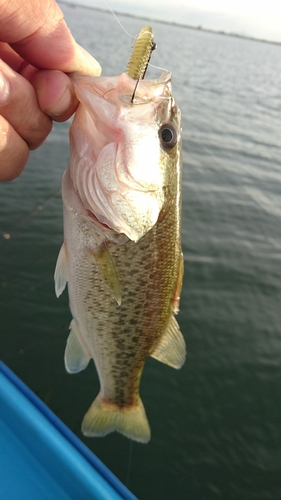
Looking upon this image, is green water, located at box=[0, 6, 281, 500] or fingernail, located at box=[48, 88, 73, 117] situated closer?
fingernail, located at box=[48, 88, 73, 117]

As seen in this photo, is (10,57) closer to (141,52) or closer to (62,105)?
(62,105)

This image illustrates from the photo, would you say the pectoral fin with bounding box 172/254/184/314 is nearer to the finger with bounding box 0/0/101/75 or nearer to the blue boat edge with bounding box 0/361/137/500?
the blue boat edge with bounding box 0/361/137/500

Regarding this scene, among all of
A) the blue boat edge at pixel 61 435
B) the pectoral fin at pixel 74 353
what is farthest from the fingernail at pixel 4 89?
the blue boat edge at pixel 61 435

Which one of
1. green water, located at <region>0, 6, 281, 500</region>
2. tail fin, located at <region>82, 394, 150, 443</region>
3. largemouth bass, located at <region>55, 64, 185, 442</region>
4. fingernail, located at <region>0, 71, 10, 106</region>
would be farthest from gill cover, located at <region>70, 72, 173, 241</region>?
green water, located at <region>0, 6, 281, 500</region>

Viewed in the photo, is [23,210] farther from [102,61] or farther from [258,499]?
[102,61]

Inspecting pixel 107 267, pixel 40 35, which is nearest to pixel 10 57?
pixel 40 35

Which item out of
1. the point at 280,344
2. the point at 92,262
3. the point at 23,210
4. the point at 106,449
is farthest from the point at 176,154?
the point at 23,210

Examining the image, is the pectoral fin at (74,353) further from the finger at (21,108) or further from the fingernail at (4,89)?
the fingernail at (4,89)

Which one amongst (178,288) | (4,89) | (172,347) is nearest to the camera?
(4,89)
